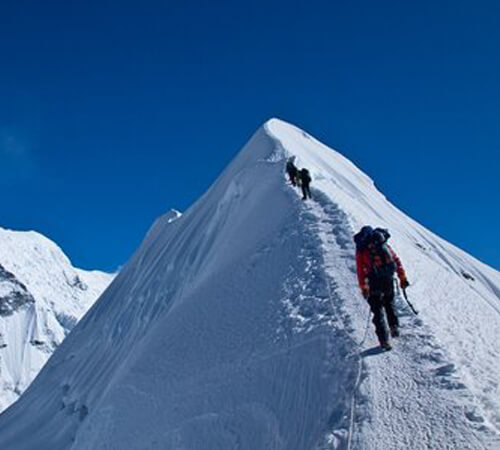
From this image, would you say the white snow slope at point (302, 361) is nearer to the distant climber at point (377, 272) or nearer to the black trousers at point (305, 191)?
the black trousers at point (305, 191)

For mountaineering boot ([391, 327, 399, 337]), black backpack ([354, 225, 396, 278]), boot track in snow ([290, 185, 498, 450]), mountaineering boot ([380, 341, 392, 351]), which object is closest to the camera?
boot track in snow ([290, 185, 498, 450])

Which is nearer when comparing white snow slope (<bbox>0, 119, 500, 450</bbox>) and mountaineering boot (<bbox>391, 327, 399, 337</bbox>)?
white snow slope (<bbox>0, 119, 500, 450</bbox>)

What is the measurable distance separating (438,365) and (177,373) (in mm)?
5370

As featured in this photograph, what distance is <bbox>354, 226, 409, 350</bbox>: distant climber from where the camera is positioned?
23.5 ft

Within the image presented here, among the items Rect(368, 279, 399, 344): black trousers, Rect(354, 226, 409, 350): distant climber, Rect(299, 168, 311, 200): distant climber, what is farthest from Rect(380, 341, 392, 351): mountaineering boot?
Rect(299, 168, 311, 200): distant climber

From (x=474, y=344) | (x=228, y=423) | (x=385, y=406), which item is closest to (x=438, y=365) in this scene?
(x=385, y=406)

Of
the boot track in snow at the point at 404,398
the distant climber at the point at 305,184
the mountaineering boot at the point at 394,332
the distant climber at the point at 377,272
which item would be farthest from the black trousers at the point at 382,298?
the distant climber at the point at 305,184

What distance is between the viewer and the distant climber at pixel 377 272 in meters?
7.15

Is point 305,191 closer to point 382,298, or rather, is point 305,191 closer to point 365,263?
point 365,263

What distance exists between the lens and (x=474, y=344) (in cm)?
773

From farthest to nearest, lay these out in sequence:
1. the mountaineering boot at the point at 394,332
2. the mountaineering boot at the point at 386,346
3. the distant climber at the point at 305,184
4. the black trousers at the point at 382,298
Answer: the distant climber at the point at 305,184
the mountaineering boot at the point at 394,332
the black trousers at the point at 382,298
the mountaineering boot at the point at 386,346

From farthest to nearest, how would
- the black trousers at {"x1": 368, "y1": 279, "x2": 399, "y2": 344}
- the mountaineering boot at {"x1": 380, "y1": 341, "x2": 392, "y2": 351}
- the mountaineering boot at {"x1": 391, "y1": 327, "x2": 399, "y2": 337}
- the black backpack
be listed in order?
the mountaineering boot at {"x1": 391, "y1": 327, "x2": 399, "y2": 337} < the black backpack < the black trousers at {"x1": 368, "y1": 279, "x2": 399, "y2": 344} < the mountaineering boot at {"x1": 380, "y1": 341, "x2": 392, "y2": 351}

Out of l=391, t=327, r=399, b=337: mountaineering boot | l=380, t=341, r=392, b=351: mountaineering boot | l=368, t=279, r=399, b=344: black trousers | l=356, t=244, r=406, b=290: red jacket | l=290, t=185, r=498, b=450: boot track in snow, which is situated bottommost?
l=290, t=185, r=498, b=450: boot track in snow

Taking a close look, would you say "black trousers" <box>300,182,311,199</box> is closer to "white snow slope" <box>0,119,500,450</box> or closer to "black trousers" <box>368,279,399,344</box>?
"white snow slope" <box>0,119,500,450</box>
